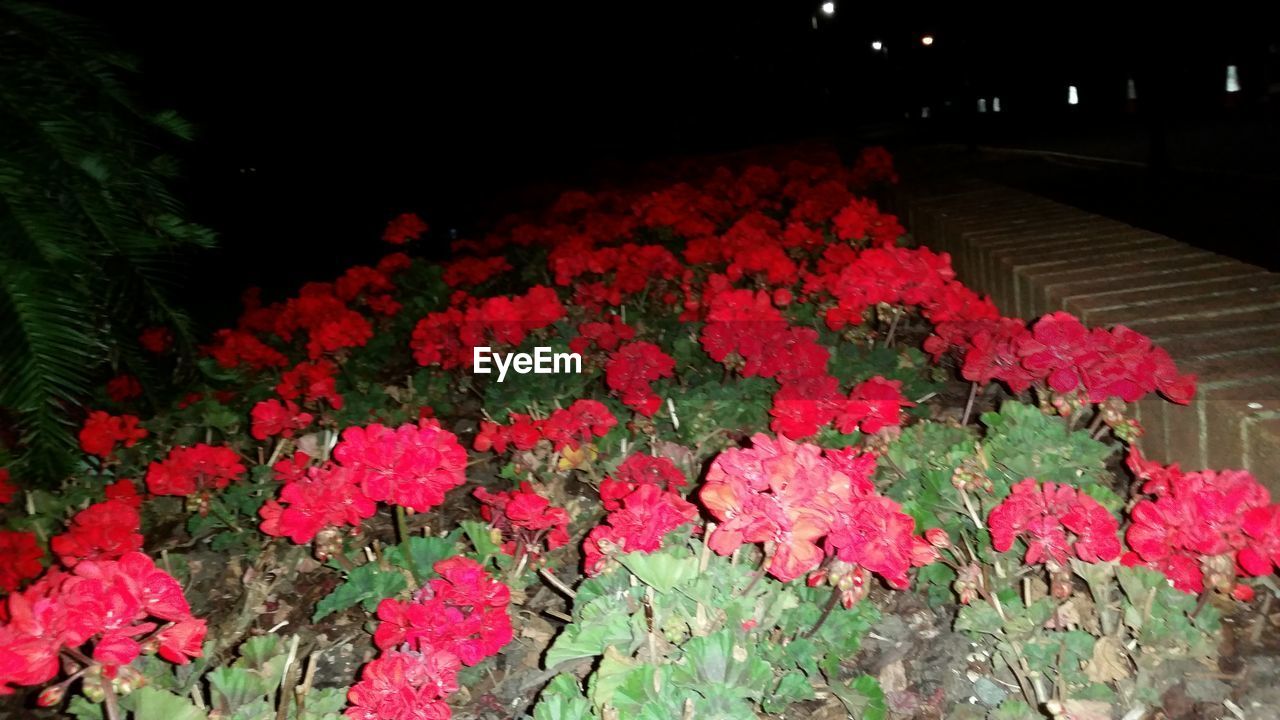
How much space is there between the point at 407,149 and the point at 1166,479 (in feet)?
20.8

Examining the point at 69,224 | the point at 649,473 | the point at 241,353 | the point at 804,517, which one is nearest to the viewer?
the point at 69,224

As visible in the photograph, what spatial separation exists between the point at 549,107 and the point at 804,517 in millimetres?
10238

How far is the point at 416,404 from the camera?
9.82 ft

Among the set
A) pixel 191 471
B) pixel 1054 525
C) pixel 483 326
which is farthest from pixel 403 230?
pixel 1054 525

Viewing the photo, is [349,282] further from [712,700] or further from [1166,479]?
[1166,479]

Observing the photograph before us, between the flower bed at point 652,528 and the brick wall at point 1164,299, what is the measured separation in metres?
0.12

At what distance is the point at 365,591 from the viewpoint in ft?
6.38

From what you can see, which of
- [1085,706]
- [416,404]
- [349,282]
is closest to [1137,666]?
[1085,706]

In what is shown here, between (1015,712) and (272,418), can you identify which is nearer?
(1015,712)

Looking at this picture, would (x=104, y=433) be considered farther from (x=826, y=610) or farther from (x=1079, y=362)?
(x=1079, y=362)

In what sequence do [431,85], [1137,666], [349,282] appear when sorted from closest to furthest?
[1137,666] < [349,282] < [431,85]

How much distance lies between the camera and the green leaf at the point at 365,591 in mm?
1926

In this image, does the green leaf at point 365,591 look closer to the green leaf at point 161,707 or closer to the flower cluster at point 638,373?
the green leaf at point 161,707

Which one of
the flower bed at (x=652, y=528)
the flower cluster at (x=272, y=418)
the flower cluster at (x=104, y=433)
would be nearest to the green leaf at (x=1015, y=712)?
the flower bed at (x=652, y=528)
